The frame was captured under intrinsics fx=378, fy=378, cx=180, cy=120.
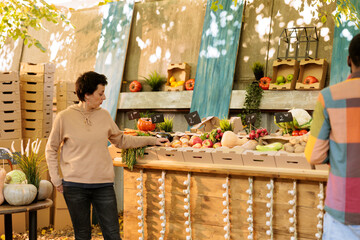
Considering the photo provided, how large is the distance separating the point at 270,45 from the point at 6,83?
3086 mm

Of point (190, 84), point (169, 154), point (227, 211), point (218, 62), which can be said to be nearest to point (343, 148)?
point (227, 211)

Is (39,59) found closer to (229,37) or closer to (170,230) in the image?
(229,37)

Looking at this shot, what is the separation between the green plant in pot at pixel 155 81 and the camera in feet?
16.2

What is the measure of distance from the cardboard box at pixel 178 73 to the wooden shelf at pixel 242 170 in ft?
6.51

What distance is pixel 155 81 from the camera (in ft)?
16.2

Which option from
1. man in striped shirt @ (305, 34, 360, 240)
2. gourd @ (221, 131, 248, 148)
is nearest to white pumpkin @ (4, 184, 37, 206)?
gourd @ (221, 131, 248, 148)

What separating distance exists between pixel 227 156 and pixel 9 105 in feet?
9.39

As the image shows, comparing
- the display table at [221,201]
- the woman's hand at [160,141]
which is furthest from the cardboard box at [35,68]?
the woman's hand at [160,141]

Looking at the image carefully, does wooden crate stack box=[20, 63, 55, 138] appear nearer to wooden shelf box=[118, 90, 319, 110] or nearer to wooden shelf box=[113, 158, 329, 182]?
wooden shelf box=[118, 90, 319, 110]

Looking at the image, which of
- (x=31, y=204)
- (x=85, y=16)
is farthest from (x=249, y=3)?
(x=31, y=204)

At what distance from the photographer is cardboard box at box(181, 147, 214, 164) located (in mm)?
2680

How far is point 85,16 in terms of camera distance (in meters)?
5.64

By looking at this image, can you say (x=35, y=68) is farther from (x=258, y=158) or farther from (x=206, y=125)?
(x=258, y=158)

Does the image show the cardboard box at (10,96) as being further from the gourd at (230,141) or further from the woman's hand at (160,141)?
the gourd at (230,141)
